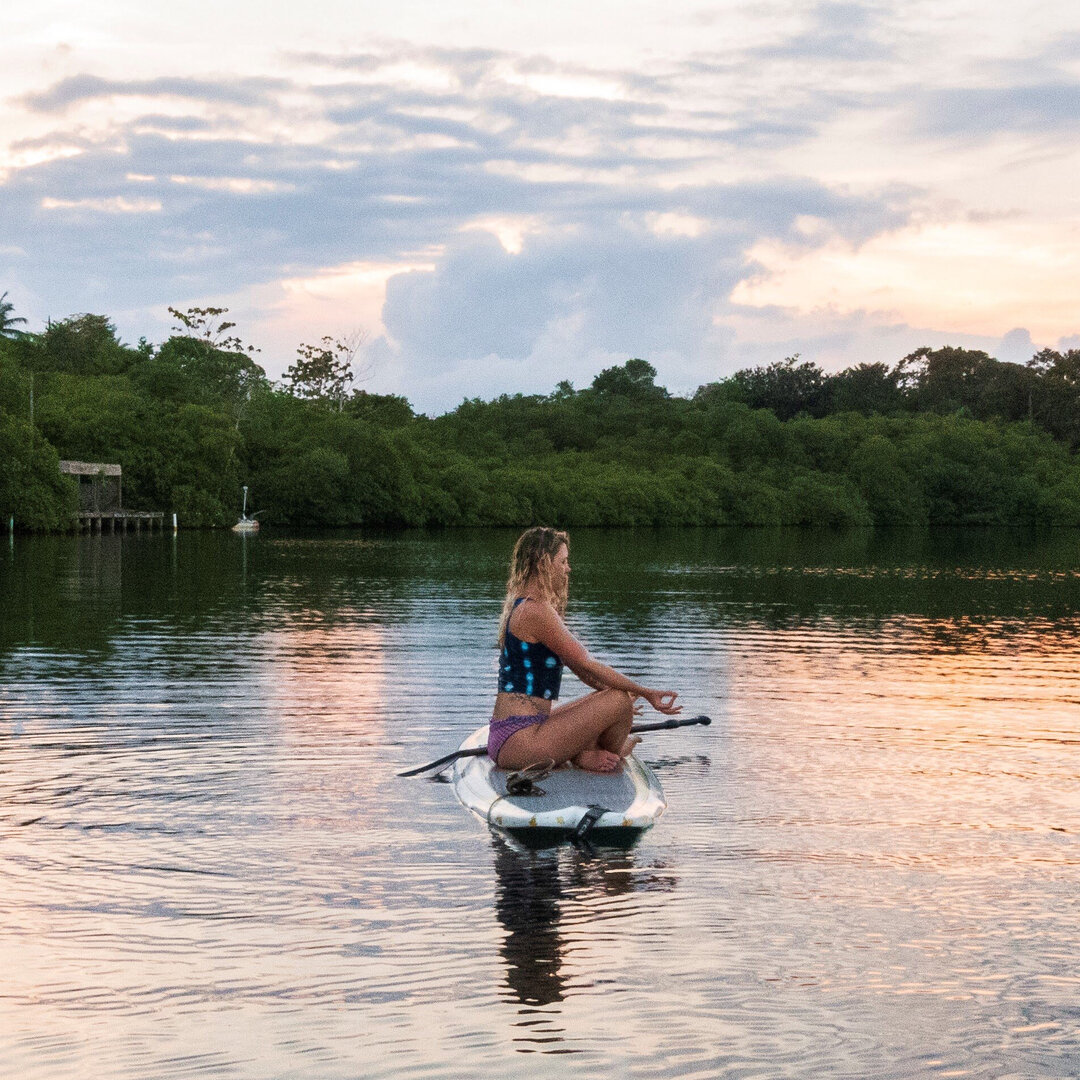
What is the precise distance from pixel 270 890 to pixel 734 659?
45.0 ft

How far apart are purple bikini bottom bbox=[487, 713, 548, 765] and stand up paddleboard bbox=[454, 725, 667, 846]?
16cm

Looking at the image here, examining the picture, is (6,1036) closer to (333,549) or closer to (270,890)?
(270,890)

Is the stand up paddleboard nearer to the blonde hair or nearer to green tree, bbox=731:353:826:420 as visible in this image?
the blonde hair

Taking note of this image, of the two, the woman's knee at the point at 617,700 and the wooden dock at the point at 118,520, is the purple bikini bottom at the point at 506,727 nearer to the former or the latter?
the woman's knee at the point at 617,700

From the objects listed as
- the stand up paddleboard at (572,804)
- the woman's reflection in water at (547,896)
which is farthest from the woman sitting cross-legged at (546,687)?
the woman's reflection in water at (547,896)

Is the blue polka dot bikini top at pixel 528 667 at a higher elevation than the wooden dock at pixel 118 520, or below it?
below

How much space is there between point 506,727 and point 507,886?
181cm

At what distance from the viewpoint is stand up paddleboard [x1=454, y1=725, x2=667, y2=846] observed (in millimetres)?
8727

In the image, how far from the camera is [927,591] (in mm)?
37906

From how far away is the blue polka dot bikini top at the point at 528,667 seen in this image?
378 inches

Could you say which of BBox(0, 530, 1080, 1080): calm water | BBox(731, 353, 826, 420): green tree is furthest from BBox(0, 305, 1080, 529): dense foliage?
BBox(0, 530, 1080, 1080): calm water

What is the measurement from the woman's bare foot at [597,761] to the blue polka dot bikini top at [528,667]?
462mm

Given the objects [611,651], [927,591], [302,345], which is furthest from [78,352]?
[611,651]

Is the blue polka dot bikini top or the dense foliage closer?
the blue polka dot bikini top
